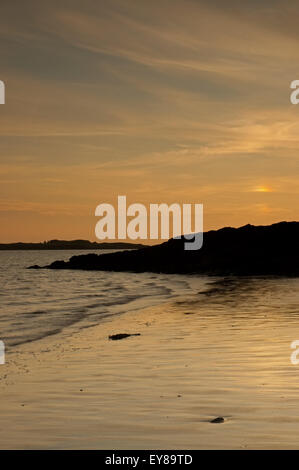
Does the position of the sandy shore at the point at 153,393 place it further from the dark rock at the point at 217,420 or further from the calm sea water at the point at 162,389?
the dark rock at the point at 217,420

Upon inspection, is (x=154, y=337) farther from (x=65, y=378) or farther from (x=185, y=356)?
(x=65, y=378)

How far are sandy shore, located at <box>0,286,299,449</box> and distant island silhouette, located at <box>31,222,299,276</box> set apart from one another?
5808cm

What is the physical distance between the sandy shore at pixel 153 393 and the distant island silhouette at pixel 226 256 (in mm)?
58080

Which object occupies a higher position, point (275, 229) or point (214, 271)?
point (275, 229)

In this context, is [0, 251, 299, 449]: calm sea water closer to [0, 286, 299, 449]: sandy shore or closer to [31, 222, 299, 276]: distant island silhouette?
[0, 286, 299, 449]: sandy shore

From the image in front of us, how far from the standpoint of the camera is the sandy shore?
25.6ft

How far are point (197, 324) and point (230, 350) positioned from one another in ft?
21.9

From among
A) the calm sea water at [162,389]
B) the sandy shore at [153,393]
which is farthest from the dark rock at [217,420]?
the sandy shore at [153,393]

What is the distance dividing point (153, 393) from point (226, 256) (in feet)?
255

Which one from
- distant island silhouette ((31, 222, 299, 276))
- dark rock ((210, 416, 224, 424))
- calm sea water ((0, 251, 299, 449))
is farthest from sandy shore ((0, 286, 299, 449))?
distant island silhouette ((31, 222, 299, 276))

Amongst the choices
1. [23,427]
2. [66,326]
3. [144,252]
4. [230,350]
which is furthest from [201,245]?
[23,427]

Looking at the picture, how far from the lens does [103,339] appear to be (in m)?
18.9

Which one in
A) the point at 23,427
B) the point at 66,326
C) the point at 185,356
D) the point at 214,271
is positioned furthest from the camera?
the point at 214,271

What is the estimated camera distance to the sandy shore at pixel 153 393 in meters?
7.79
